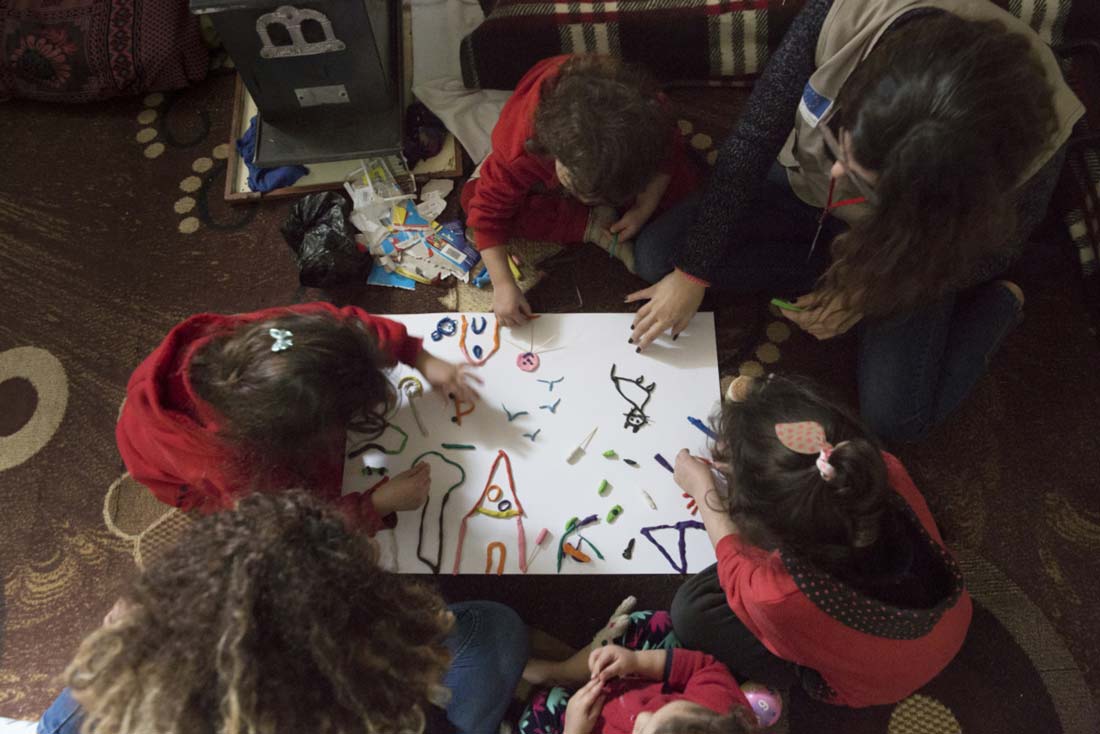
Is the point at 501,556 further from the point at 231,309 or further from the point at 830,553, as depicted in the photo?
the point at 231,309

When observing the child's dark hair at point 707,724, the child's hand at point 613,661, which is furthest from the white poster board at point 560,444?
the child's dark hair at point 707,724

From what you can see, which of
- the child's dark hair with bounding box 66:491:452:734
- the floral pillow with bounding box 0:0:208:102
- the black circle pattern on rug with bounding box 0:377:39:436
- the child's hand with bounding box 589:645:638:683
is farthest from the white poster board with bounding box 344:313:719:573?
the floral pillow with bounding box 0:0:208:102

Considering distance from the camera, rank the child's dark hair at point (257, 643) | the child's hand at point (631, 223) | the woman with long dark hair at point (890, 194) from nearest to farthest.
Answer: the child's dark hair at point (257, 643) < the woman with long dark hair at point (890, 194) < the child's hand at point (631, 223)

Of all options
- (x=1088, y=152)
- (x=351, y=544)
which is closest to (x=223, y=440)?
(x=351, y=544)

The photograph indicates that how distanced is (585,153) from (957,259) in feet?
1.54

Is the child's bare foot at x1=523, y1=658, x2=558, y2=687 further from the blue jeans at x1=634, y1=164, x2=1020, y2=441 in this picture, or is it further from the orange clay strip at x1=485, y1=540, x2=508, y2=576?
the blue jeans at x1=634, y1=164, x2=1020, y2=441

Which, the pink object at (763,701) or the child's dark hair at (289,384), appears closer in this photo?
the child's dark hair at (289,384)

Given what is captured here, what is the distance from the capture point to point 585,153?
0.93m

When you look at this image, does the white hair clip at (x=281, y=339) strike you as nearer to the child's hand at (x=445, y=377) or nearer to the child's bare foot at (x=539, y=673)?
the child's hand at (x=445, y=377)

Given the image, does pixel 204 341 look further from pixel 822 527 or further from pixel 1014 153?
pixel 1014 153

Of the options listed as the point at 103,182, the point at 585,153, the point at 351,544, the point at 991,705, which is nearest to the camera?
the point at 351,544

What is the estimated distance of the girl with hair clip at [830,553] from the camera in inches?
28.6

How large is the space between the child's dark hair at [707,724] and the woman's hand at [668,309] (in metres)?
0.52

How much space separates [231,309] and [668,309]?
79 centimetres
